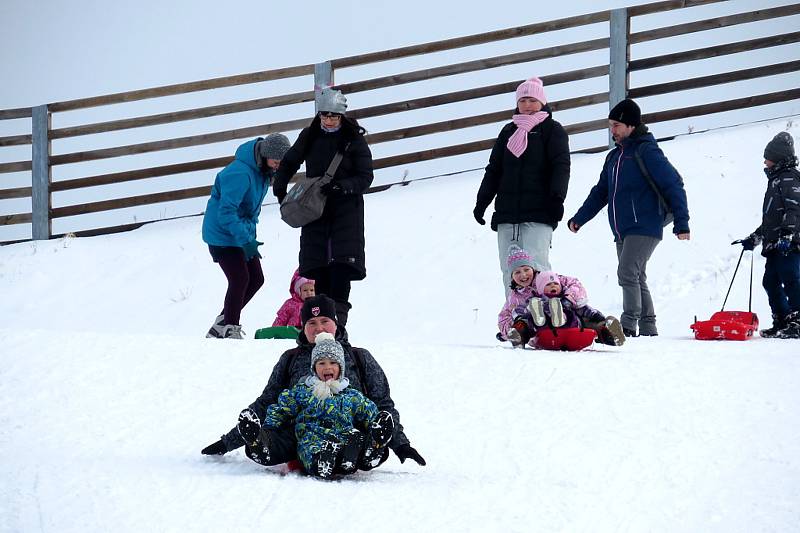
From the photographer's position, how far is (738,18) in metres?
12.4

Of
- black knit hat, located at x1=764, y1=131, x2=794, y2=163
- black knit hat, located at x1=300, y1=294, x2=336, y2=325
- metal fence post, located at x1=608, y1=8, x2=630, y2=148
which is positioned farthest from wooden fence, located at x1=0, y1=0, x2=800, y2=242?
black knit hat, located at x1=300, y1=294, x2=336, y2=325

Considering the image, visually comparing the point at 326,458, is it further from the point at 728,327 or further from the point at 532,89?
the point at 728,327

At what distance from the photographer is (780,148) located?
841 centimetres

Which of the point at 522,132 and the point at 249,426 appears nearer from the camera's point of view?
the point at 249,426

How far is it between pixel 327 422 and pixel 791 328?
4.75m

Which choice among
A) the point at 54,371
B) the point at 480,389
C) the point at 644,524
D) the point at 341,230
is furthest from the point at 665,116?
the point at 644,524

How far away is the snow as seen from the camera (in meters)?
4.04

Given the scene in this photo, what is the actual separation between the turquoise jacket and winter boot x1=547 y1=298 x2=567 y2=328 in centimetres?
275

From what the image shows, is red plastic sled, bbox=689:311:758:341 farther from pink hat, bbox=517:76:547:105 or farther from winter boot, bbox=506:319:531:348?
pink hat, bbox=517:76:547:105

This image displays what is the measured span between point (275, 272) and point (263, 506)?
7.86 m

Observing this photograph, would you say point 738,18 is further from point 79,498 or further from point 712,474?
point 79,498

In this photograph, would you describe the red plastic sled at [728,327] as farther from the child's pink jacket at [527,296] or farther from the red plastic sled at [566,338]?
the red plastic sled at [566,338]

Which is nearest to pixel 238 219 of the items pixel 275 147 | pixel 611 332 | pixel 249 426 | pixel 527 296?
pixel 275 147

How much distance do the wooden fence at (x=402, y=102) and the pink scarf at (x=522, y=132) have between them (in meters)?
4.62
